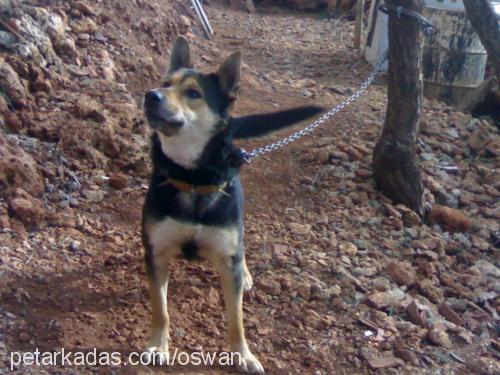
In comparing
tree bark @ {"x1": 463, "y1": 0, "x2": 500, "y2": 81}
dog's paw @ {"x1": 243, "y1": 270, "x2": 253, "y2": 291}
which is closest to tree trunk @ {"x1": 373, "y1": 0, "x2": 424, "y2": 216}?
tree bark @ {"x1": 463, "y1": 0, "x2": 500, "y2": 81}

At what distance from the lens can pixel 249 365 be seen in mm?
3527

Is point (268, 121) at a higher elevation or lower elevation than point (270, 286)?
higher

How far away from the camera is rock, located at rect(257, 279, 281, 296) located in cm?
423

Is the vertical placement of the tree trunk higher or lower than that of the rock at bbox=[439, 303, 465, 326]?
higher

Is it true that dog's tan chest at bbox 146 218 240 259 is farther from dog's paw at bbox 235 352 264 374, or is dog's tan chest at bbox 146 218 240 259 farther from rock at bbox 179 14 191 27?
rock at bbox 179 14 191 27

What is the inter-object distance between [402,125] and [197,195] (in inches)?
Result: 94.3

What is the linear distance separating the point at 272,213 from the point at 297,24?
676cm

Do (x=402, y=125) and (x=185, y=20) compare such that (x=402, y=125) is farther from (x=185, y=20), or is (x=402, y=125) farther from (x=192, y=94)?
(x=185, y=20)

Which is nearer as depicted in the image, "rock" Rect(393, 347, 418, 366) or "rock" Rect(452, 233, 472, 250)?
"rock" Rect(393, 347, 418, 366)

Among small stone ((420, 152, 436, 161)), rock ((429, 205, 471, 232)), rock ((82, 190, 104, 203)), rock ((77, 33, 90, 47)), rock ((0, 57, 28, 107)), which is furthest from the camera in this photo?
small stone ((420, 152, 436, 161))

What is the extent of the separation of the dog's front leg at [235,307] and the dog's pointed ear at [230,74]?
31.0 inches

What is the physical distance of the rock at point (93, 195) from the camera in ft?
15.4

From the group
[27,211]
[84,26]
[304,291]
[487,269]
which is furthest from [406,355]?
[84,26]

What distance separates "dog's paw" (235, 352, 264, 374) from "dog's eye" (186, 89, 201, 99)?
1253 mm
